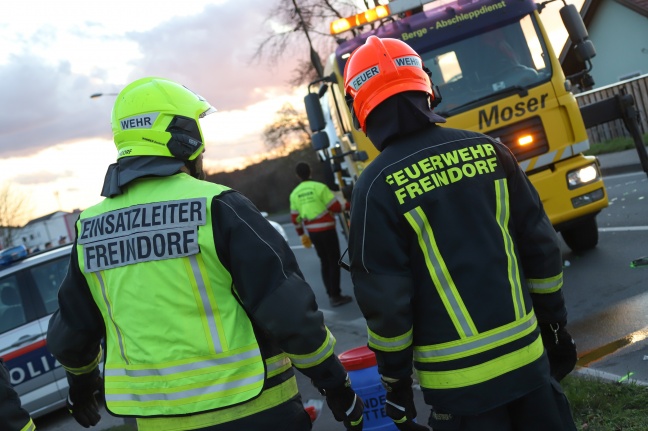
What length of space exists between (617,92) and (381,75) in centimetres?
1998

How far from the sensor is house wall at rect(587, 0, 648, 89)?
31734 millimetres

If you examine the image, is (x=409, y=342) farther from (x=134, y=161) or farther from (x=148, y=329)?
(x=134, y=161)

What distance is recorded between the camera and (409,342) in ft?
9.19

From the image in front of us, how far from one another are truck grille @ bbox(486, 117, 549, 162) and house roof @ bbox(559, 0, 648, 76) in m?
22.9

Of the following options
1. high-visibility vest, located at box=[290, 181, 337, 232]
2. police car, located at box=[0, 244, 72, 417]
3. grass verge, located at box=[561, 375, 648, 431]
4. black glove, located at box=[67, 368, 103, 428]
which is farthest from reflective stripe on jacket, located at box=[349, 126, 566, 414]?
high-visibility vest, located at box=[290, 181, 337, 232]

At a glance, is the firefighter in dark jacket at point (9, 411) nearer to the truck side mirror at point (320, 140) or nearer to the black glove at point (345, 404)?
the black glove at point (345, 404)

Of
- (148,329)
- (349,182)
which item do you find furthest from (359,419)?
(349,182)

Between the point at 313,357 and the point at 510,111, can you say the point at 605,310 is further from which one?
Answer: the point at 313,357

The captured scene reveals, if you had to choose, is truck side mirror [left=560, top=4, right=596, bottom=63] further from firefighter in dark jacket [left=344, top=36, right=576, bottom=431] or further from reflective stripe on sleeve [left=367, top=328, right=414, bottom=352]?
reflective stripe on sleeve [left=367, top=328, right=414, bottom=352]

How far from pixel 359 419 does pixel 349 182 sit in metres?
7.74

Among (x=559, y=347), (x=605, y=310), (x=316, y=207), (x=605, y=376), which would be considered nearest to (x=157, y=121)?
(x=559, y=347)

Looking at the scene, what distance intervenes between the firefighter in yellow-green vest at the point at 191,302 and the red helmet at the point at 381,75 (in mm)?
630

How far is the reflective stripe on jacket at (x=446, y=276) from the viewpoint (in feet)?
8.85

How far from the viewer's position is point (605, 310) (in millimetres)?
6770
